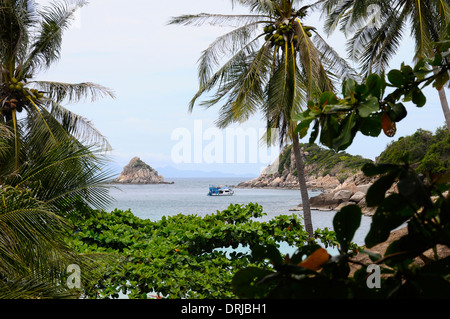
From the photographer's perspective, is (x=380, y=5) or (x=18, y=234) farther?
(x=380, y=5)

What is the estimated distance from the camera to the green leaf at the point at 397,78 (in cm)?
92

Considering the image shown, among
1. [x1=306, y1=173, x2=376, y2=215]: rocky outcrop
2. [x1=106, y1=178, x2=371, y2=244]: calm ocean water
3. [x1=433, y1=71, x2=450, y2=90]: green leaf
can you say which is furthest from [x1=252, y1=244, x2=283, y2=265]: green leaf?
[x1=306, y1=173, x2=376, y2=215]: rocky outcrop

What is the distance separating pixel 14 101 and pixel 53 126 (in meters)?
0.89

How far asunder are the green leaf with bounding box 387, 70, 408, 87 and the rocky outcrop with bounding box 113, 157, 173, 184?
102ft

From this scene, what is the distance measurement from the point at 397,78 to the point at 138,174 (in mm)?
34433

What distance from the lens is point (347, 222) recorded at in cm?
66

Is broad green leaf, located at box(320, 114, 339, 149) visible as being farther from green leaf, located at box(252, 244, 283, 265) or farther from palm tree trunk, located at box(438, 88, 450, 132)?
palm tree trunk, located at box(438, 88, 450, 132)

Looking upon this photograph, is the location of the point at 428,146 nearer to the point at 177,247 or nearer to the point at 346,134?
the point at 177,247

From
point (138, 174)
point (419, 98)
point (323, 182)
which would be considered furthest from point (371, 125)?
point (138, 174)

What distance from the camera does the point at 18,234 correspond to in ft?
10.6

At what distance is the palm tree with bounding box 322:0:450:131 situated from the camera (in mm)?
9195

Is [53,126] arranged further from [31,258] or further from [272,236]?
[31,258]
